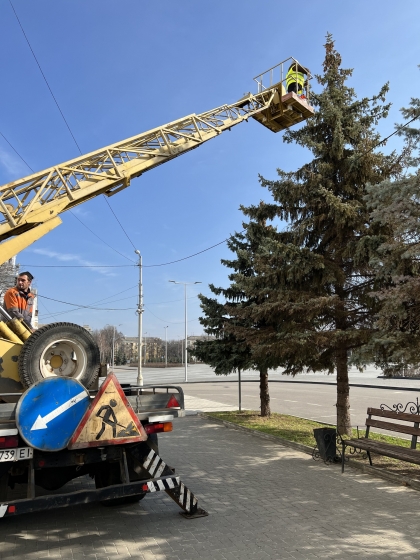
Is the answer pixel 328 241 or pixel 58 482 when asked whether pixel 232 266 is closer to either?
pixel 328 241

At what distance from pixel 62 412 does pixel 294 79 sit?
8.65m

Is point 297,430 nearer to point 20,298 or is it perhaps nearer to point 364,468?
point 364,468

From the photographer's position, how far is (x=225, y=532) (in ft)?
15.1

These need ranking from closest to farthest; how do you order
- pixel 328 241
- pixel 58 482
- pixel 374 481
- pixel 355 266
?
pixel 58 482, pixel 374 481, pixel 355 266, pixel 328 241

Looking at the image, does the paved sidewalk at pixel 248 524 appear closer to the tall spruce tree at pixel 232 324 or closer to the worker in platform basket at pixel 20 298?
the worker in platform basket at pixel 20 298

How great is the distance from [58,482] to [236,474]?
3.33m

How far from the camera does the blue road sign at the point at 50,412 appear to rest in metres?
3.96

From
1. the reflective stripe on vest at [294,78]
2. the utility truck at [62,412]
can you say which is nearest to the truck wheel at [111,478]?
the utility truck at [62,412]

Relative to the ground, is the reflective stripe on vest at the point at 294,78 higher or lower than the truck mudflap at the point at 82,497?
higher

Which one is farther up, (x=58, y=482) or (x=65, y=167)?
(x=65, y=167)

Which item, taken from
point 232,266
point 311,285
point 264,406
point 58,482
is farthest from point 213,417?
point 58,482

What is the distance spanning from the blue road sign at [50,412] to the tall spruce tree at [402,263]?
391 cm

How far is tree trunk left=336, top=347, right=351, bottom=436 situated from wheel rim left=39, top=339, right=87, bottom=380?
6130 millimetres

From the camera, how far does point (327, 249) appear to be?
990 centimetres
